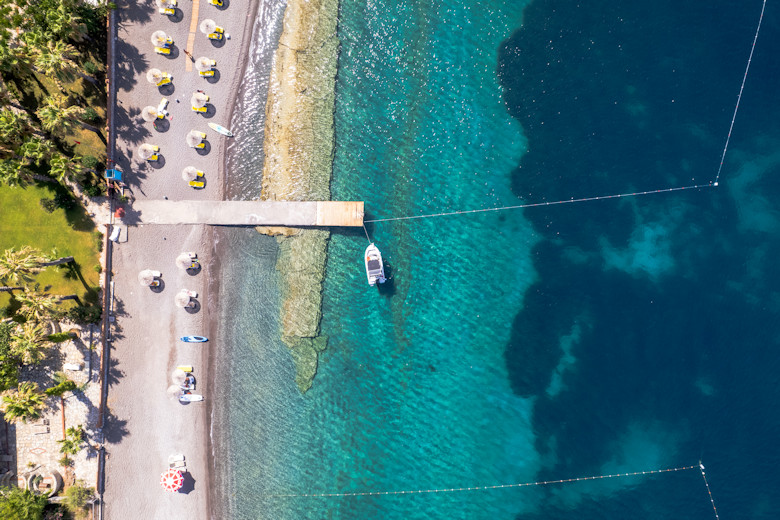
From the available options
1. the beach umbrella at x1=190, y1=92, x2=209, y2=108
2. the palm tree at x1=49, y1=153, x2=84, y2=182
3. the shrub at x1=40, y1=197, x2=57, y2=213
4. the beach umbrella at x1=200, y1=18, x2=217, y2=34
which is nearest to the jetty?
the palm tree at x1=49, y1=153, x2=84, y2=182

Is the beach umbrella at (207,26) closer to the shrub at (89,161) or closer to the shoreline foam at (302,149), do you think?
the shoreline foam at (302,149)

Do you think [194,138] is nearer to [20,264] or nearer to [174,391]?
[20,264]

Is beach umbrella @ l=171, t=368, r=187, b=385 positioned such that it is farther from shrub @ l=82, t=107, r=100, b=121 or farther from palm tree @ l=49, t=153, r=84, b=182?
shrub @ l=82, t=107, r=100, b=121

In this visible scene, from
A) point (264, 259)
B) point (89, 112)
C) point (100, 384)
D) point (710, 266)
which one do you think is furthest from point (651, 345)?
point (89, 112)

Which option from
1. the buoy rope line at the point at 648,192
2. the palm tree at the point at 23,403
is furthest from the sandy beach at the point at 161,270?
the buoy rope line at the point at 648,192

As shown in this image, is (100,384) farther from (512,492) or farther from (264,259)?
(512,492)

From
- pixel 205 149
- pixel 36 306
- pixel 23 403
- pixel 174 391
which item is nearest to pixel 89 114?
pixel 205 149
